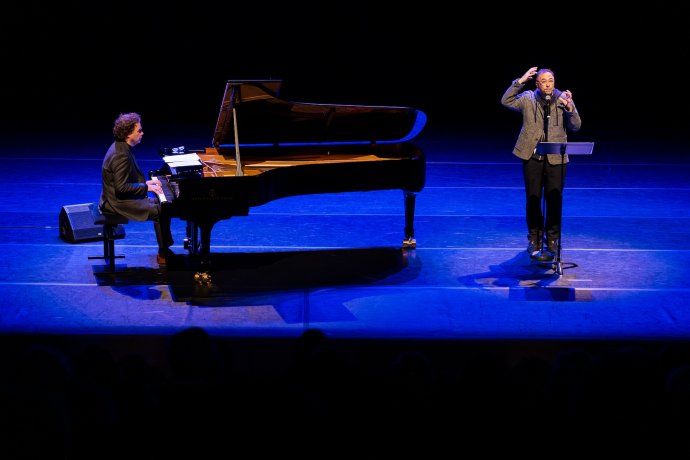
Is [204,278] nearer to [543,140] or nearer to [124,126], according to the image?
[124,126]


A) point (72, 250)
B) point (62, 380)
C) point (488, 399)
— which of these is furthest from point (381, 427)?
point (72, 250)

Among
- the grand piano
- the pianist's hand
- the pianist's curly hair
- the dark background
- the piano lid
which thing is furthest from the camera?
the dark background

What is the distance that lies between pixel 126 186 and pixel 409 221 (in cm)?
259

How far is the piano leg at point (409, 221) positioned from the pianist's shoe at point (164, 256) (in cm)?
213

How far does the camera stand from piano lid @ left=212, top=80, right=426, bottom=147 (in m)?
7.53

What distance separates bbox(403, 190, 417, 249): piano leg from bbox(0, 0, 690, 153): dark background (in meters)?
8.11

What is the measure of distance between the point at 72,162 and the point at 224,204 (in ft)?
21.3

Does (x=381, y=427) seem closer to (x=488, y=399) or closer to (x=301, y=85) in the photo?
(x=488, y=399)

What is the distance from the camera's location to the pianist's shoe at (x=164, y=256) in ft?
24.4

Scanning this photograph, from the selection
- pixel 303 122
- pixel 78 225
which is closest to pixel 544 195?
pixel 303 122

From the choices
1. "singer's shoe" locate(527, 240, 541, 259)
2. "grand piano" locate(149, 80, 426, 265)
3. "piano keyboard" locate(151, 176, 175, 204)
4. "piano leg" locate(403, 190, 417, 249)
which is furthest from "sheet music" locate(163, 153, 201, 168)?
"singer's shoe" locate(527, 240, 541, 259)

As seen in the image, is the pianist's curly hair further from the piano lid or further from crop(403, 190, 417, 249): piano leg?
crop(403, 190, 417, 249): piano leg

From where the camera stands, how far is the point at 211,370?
3.49 m

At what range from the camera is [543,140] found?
7.53m
